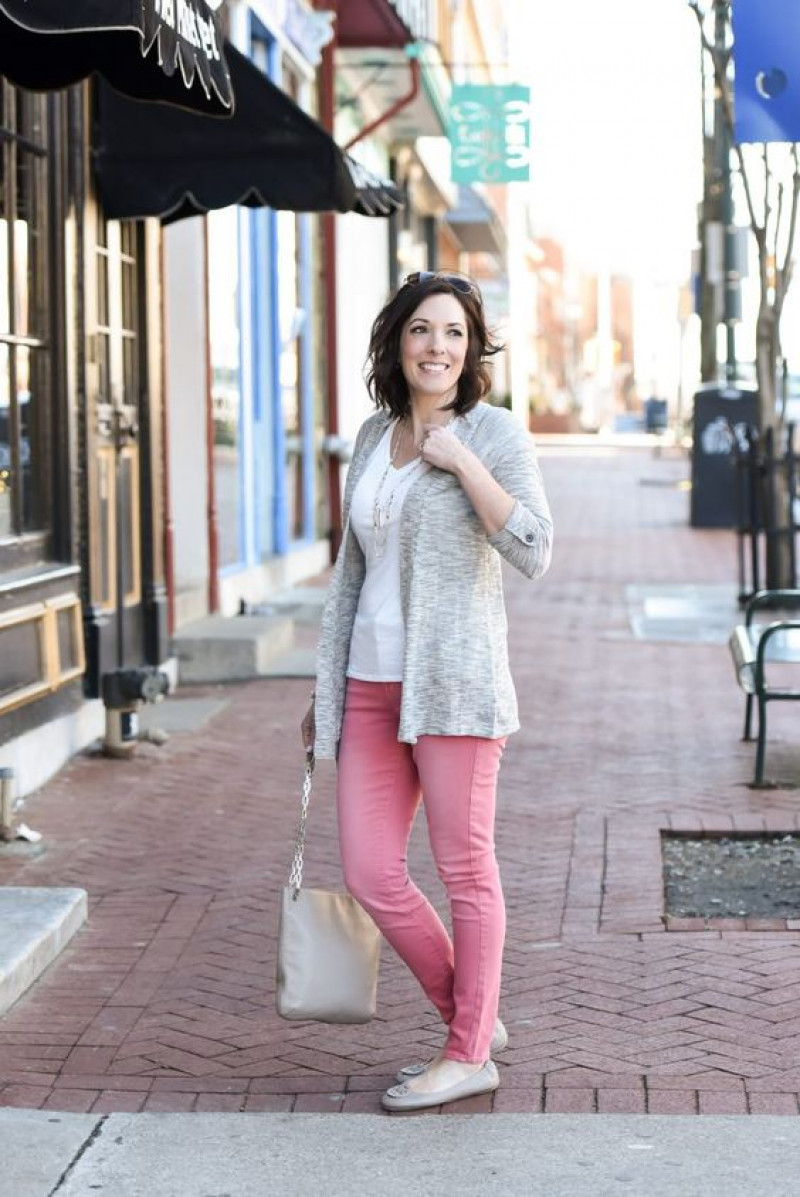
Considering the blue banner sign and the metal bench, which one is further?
the metal bench

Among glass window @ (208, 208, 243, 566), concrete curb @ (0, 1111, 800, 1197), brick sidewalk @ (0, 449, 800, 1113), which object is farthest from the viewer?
glass window @ (208, 208, 243, 566)

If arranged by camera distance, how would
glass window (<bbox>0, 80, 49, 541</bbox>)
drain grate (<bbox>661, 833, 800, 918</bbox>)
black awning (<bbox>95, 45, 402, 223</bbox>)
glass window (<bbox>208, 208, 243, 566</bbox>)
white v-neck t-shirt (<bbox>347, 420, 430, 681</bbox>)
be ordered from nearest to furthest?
1. white v-neck t-shirt (<bbox>347, 420, 430, 681</bbox>)
2. drain grate (<bbox>661, 833, 800, 918</bbox>)
3. glass window (<bbox>0, 80, 49, 541</bbox>)
4. black awning (<bbox>95, 45, 402, 223</bbox>)
5. glass window (<bbox>208, 208, 243, 566</bbox>)

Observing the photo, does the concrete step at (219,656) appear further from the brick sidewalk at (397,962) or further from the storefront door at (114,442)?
the storefront door at (114,442)

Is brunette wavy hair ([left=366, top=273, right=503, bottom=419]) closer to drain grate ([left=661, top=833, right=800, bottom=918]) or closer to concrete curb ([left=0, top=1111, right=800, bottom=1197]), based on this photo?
concrete curb ([left=0, top=1111, right=800, bottom=1197])

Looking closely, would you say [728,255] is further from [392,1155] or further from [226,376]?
[392,1155]

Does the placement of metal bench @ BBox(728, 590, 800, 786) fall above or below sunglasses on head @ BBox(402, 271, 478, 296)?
below

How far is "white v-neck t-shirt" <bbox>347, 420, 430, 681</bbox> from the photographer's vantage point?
4.69 m

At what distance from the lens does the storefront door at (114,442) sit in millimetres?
9500

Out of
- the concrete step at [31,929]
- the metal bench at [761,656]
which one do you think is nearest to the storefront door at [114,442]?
the metal bench at [761,656]

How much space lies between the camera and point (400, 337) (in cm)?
480

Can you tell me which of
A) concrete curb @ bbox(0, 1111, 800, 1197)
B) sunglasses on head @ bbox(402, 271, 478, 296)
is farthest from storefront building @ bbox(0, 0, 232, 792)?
concrete curb @ bbox(0, 1111, 800, 1197)

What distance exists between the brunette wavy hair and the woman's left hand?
0.60ft

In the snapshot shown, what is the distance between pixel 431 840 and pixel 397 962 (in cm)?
154

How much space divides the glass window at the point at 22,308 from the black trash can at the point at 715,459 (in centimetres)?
1385
